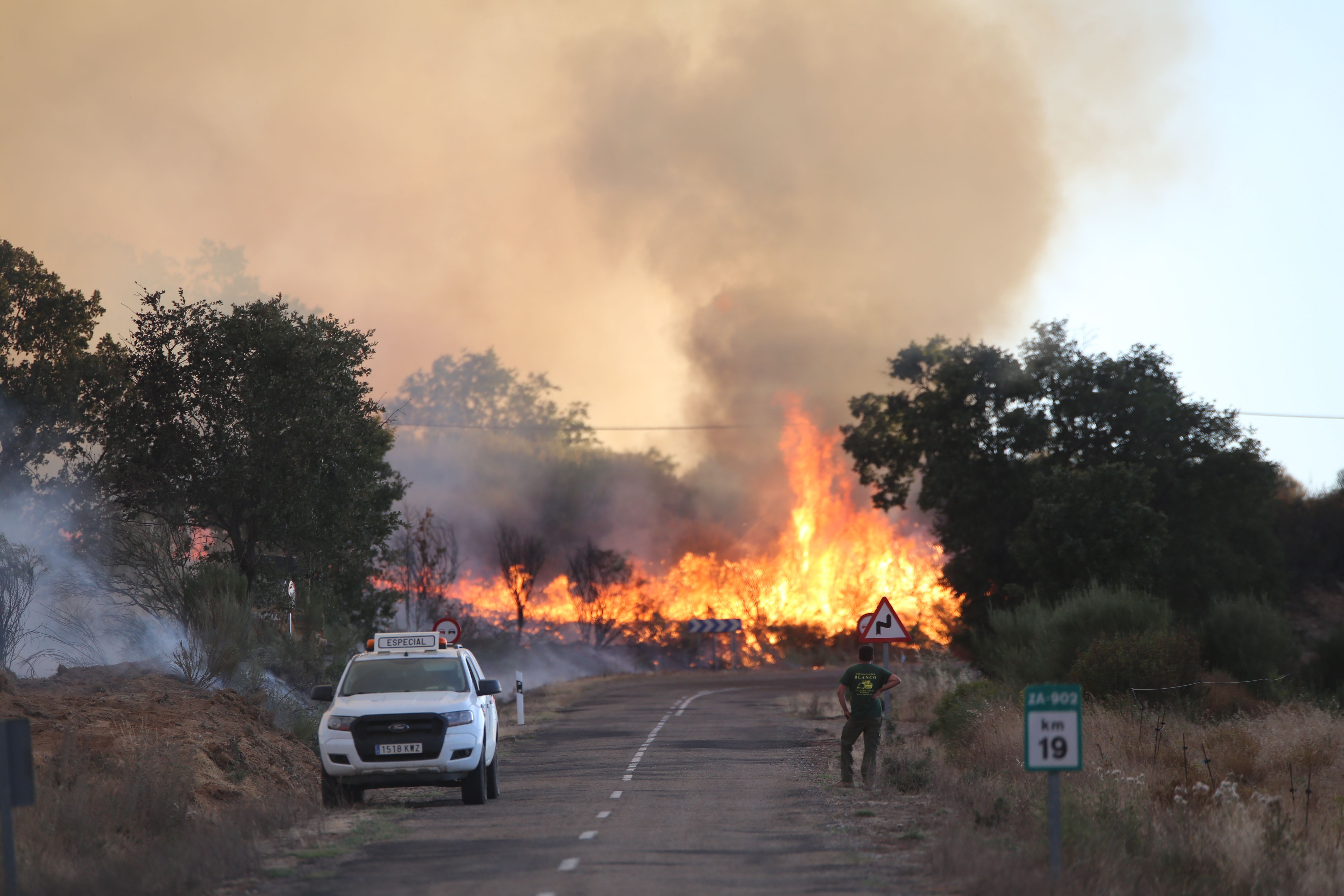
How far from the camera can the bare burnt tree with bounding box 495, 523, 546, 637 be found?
5753 cm

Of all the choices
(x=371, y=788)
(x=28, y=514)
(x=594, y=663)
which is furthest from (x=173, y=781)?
(x=594, y=663)

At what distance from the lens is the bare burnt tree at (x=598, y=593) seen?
192 feet

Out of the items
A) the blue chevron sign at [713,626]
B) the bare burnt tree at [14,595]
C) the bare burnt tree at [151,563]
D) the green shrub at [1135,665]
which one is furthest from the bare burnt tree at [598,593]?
the green shrub at [1135,665]

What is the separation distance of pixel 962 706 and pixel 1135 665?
339cm

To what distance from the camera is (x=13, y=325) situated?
33844 mm

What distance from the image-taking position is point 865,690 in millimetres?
17641

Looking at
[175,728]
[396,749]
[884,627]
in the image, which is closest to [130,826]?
[396,749]

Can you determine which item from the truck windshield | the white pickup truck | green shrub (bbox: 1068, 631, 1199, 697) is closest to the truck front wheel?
the white pickup truck

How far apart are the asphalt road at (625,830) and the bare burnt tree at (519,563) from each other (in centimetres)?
3067

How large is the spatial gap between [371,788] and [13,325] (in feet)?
72.6

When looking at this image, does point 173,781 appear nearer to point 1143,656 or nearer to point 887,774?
point 887,774

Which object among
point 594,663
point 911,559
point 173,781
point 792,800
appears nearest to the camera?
point 173,781

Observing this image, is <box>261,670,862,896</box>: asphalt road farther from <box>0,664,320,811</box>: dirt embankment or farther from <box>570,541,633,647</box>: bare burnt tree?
<box>570,541,633,647</box>: bare burnt tree

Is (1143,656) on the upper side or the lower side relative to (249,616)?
lower
